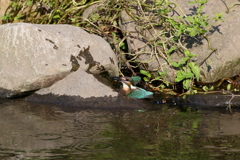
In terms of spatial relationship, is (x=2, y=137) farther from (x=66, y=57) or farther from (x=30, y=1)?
(x=30, y=1)

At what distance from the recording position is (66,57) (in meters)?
6.02

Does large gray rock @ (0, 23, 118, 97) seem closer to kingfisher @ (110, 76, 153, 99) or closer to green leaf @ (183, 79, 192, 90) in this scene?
Answer: kingfisher @ (110, 76, 153, 99)

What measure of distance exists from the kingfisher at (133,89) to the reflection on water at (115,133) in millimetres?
477

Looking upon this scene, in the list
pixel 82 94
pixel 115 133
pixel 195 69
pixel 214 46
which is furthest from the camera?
pixel 214 46

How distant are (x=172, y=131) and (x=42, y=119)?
158 centimetres

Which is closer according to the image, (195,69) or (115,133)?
(115,133)

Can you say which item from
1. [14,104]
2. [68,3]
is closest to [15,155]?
[14,104]

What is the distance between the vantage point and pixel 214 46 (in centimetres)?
636

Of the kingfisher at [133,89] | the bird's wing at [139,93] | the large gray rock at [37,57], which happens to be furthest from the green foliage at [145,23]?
the large gray rock at [37,57]

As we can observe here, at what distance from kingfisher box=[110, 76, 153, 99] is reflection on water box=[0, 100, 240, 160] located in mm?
477

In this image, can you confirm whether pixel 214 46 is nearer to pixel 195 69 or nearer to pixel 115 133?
pixel 195 69

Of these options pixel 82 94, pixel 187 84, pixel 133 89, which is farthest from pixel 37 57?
pixel 187 84

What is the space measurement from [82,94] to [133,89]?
2.55 ft

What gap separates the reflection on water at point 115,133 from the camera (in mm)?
3707
